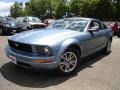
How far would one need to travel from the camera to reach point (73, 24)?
22.1 feet

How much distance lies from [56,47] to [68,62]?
70cm

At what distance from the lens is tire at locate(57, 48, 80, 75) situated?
5.52 meters

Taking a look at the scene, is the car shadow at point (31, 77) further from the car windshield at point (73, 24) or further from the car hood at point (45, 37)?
the car windshield at point (73, 24)

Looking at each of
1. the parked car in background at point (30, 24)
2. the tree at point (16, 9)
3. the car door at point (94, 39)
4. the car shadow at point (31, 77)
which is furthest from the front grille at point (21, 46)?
the tree at point (16, 9)

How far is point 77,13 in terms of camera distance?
39750 mm

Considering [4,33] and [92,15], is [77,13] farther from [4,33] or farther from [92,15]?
[4,33]

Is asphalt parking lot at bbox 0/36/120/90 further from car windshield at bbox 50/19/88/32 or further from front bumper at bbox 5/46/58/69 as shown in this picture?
car windshield at bbox 50/19/88/32

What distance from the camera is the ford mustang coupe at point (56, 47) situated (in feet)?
16.9

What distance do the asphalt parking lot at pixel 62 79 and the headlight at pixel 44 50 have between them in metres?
0.65

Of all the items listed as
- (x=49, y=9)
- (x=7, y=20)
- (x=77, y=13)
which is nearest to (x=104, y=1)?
(x=77, y=13)

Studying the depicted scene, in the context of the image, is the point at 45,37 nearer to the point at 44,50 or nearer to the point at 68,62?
the point at 44,50

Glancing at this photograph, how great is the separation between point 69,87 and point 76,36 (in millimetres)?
1596

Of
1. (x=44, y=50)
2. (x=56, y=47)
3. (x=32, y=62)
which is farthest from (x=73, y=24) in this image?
(x=32, y=62)

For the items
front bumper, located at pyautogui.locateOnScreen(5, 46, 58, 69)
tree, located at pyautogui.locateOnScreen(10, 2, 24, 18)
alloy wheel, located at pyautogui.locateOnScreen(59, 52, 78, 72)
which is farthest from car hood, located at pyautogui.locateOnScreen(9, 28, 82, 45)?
tree, located at pyautogui.locateOnScreen(10, 2, 24, 18)
